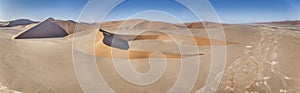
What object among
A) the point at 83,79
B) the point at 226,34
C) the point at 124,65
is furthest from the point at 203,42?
the point at 83,79

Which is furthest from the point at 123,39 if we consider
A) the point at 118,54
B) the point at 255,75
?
the point at 255,75

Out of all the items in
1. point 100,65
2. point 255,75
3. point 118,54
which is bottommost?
point 255,75

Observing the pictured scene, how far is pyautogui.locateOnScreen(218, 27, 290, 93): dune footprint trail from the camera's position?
7000mm

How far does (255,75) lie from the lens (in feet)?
24.6

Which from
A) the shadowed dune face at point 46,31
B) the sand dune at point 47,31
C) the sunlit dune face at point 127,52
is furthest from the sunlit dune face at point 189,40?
the shadowed dune face at point 46,31

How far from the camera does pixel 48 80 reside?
7.13 meters

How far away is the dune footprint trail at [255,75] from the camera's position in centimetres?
700

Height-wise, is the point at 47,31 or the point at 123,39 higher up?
the point at 47,31

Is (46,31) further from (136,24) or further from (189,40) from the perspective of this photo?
(189,40)

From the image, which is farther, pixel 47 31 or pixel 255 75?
pixel 47 31

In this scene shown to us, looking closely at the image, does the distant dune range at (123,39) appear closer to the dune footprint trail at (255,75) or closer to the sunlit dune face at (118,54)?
the sunlit dune face at (118,54)

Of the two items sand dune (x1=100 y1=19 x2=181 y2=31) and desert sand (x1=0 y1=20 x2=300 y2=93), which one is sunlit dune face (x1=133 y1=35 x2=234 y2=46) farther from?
sand dune (x1=100 y1=19 x2=181 y2=31)

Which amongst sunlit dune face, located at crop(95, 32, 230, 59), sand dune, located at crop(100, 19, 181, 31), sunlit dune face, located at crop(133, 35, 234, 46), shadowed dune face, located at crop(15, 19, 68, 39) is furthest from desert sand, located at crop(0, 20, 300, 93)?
shadowed dune face, located at crop(15, 19, 68, 39)

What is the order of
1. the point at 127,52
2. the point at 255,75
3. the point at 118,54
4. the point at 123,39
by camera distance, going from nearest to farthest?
the point at 255,75, the point at 118,54, the point at 127,52, the point at 123,39
